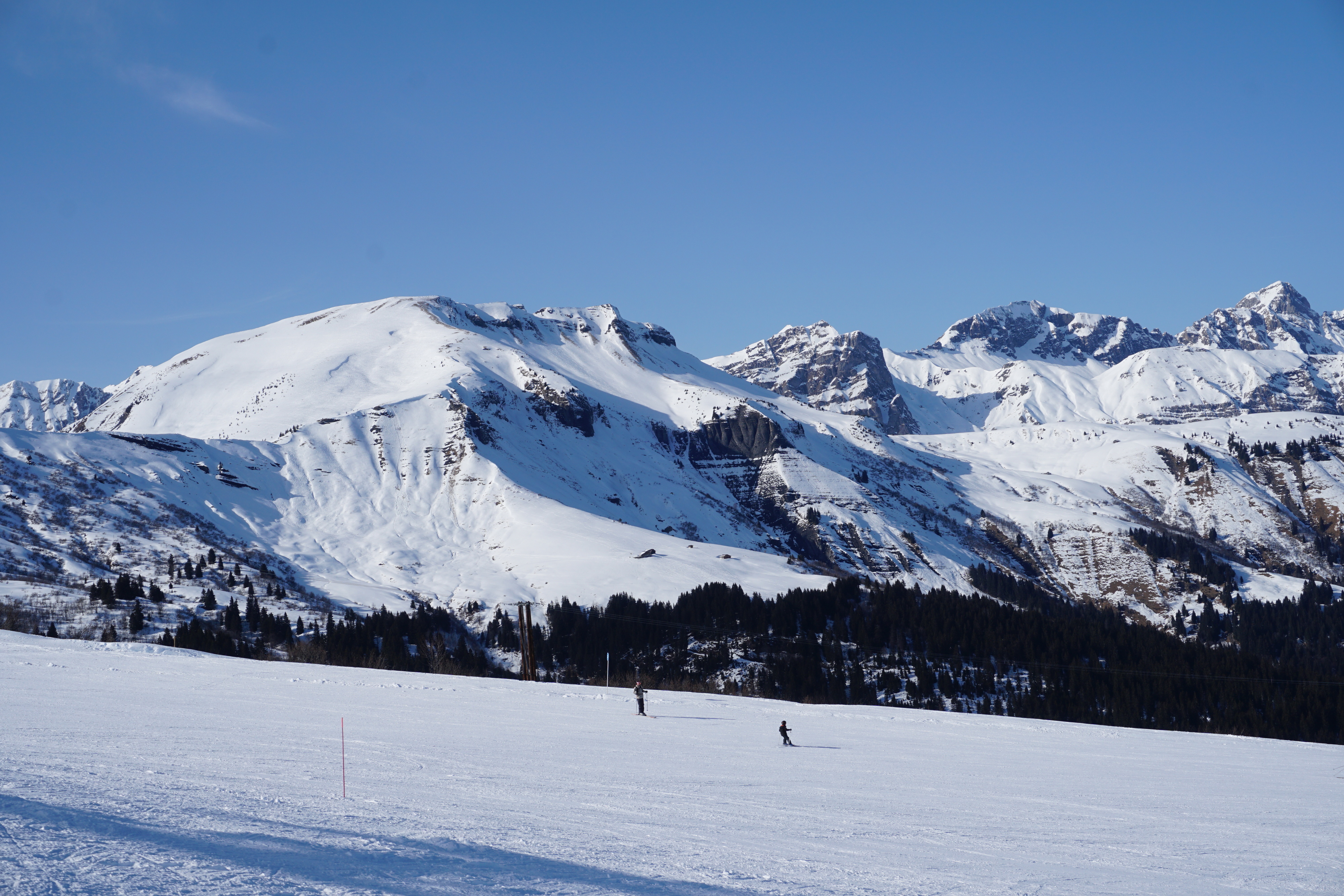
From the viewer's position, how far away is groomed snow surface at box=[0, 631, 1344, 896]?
12133 millimetres

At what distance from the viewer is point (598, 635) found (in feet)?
409

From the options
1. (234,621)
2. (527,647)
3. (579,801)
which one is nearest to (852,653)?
(527,647)

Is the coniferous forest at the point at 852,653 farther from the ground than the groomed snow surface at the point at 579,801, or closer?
closer

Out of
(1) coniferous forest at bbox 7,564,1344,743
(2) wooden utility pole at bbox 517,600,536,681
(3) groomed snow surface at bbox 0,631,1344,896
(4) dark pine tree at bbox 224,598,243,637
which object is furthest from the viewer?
(4) dark pine tree at bbox 224,598,243,637

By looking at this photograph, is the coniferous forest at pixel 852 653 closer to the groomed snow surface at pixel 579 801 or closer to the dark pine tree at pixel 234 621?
the dark pine tree at pixel 234 621

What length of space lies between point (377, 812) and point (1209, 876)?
15.1 metres

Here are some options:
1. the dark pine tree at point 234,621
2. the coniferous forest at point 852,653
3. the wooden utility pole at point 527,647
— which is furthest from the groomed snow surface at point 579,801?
the dark pine tree at point 234,621

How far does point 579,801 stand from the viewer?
19516mm

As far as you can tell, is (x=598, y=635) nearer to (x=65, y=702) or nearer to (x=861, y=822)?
(x=65, y=702)

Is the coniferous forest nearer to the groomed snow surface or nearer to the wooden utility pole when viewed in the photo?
the wooden utility pole

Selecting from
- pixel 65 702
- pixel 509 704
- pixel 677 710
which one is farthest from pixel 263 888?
pixel 677 710

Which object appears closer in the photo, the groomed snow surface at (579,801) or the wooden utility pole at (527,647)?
the groomed snow surface at (579,801)

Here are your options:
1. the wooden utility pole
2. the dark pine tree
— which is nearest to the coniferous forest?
the dark pine tree

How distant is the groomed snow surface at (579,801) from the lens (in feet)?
39.8
